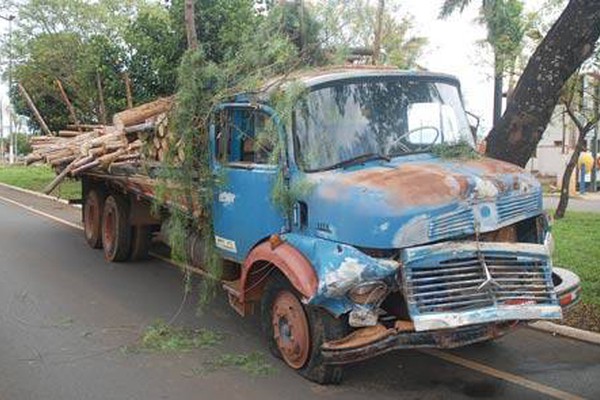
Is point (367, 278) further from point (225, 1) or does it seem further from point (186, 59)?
point (225, 1)

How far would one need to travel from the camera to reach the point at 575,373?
19.5 feet

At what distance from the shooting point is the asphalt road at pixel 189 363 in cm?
554

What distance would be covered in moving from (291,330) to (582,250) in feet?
21.6

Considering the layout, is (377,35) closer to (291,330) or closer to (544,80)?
(544,80)

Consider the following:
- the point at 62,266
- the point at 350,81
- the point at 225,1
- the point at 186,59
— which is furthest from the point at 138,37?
the point at 350,81

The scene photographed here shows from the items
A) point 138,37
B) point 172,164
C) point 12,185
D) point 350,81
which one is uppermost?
point 138,37

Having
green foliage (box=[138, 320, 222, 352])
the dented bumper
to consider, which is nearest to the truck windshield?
the dented bumper

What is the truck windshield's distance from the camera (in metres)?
6.04

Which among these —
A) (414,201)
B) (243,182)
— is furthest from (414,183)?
(243,182)

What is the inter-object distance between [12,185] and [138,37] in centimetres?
1471

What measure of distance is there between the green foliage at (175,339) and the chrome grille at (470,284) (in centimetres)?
237

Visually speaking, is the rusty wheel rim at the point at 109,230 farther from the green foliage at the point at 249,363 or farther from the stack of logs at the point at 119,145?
the green foliage at the point at 249,363

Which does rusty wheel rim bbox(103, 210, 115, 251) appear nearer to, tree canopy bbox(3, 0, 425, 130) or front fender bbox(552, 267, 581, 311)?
tree canopy bbox(3, 0, 425, 130)

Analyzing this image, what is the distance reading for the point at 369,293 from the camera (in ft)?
17.0
